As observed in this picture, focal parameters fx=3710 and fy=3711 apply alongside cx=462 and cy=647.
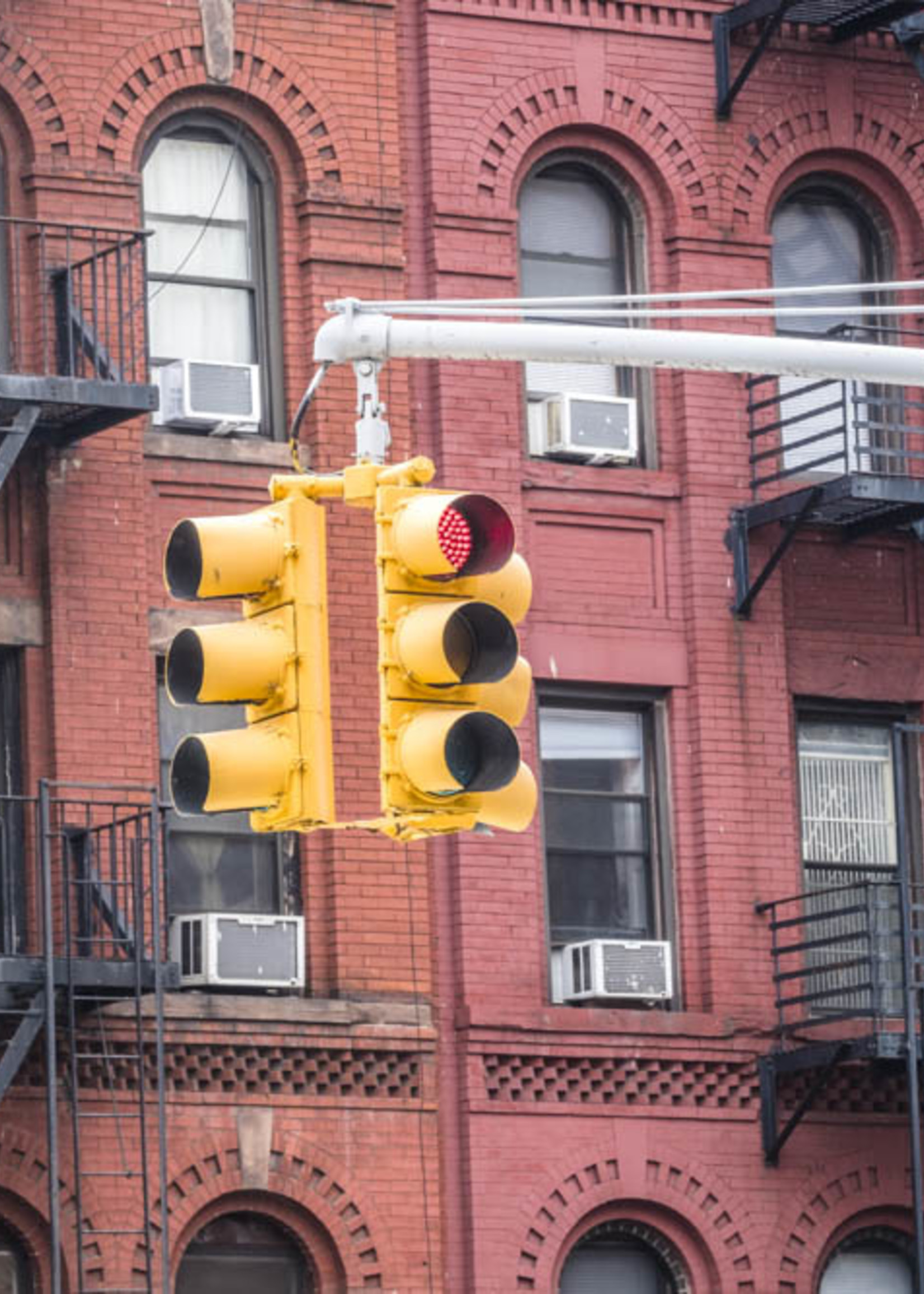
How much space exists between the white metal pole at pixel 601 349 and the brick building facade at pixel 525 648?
10357 millimetres

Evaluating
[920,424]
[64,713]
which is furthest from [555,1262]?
[920,424]

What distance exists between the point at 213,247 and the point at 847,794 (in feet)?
19.5

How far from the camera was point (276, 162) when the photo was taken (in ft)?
82.1

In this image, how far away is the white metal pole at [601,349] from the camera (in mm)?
12633

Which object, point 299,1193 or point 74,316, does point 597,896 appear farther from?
point 74,316

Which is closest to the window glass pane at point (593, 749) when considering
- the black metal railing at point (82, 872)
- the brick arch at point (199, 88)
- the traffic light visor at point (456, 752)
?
the black metal railing at point (82, 872)

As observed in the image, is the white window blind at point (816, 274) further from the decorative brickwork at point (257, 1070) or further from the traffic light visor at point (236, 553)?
the traffic light visor at point (236, 553)

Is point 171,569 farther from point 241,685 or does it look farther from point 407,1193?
point 407,1193

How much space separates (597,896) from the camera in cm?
2536

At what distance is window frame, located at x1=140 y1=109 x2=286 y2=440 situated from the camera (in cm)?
2472

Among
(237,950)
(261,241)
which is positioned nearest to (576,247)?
(261,241)

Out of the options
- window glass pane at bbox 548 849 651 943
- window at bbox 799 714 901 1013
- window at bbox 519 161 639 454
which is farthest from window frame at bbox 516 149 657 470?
window glass pane at bbox 548 849 651 943

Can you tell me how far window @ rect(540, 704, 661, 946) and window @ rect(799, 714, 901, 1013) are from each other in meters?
1.21

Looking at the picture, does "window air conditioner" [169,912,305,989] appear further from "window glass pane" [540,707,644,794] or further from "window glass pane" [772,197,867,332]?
"window glass pane" [772,197,867,332]
